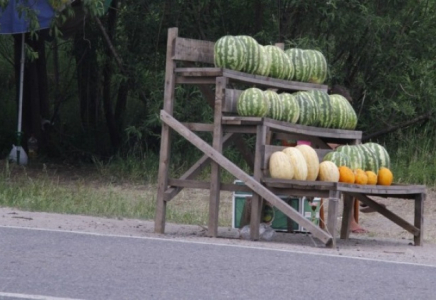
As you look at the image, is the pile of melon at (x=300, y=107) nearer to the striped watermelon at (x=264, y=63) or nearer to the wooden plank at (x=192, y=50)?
the striped watermelon at (x=264, y=63)

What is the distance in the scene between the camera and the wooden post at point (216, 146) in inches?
436

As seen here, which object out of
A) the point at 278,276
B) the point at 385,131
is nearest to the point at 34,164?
the point at 385,131

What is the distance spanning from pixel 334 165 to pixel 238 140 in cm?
153

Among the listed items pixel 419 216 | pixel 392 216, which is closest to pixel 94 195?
pixel 392 216

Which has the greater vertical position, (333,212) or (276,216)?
(333,212)

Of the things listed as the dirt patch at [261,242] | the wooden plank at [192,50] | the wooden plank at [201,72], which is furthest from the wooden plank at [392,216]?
the wooden plank at [192,50]

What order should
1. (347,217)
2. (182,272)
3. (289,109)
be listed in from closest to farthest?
(182,272) → (289,109) → (347,217)

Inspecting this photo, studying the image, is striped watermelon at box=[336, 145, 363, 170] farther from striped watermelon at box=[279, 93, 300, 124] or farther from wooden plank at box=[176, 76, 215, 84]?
wooden plank at box=[176, 76, 215, 84]

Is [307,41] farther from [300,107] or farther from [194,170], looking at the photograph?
[194,170]

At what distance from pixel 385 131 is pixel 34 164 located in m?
7.06

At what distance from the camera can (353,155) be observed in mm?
11430

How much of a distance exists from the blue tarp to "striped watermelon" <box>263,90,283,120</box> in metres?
7.03

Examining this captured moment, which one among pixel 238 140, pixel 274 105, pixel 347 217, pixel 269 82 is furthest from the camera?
pixel 347 217

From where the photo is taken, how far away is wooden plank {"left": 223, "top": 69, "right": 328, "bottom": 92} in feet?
Answer: 36.7
